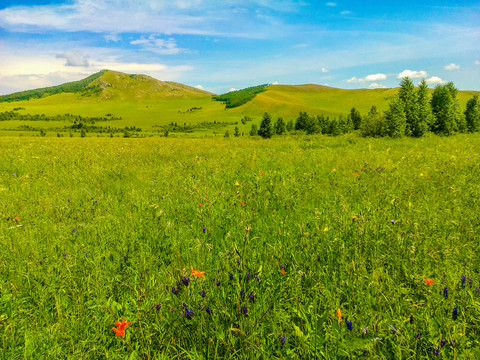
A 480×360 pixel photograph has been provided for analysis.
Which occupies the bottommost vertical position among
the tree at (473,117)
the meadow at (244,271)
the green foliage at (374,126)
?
the meadow at (244,271)

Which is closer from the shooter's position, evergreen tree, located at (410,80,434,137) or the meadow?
the meadow

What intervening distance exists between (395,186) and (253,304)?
5566mm

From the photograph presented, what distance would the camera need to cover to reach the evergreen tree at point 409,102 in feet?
74.3

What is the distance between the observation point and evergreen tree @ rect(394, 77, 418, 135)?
74.3ft

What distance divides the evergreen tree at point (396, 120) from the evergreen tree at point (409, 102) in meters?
0.36

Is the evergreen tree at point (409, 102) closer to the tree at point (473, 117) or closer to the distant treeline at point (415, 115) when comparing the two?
the distant treeline at point (415, 115)

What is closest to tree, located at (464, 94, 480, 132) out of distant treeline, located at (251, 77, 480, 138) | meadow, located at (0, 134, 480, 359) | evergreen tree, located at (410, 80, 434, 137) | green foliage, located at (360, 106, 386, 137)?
distant treeline, located at (251, 77, 480, 138)

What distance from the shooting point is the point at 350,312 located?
213cm

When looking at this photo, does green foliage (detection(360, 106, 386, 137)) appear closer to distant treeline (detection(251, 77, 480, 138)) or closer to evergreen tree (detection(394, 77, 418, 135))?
distant treeline (detection(251, 77, 480, 138))

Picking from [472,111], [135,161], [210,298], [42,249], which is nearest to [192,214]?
[42,249]

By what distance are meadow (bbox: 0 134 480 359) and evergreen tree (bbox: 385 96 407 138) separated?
17128 mm

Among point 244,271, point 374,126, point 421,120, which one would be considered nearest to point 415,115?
point 421,120

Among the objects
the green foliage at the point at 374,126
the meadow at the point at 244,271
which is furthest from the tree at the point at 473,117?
the meadow at the point at 244,271

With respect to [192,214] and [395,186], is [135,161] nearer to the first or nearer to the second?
[192,214]
